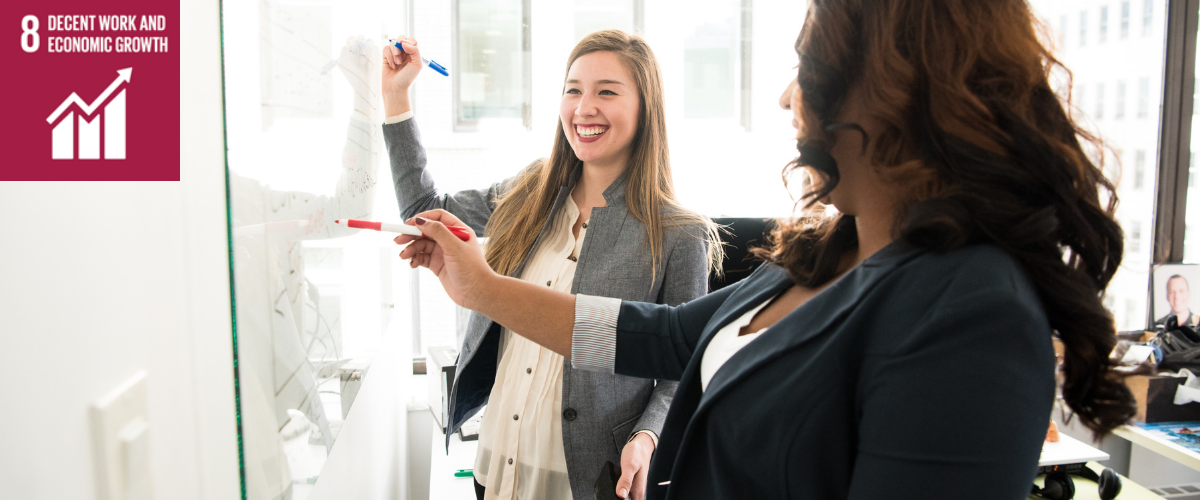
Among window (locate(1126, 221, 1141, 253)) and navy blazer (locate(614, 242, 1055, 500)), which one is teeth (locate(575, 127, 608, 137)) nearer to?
navy blazer (locate(614, 242, 1055, 500))

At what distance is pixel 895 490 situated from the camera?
0.51 meters

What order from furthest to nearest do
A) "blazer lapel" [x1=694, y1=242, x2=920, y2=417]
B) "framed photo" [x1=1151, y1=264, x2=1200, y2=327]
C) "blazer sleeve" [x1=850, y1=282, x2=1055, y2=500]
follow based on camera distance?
"framed photo" [x1=1151, y1=264, x2=1200, y2=327] < "blazer lapel" [x1=694, y1=242, x2=920, y2=417] < "blazer sleeve" [x1=850, y1=282, x2=1055, y2=500]

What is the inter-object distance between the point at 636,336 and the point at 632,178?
500 millimetres

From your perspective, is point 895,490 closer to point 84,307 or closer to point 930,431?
point 930,431

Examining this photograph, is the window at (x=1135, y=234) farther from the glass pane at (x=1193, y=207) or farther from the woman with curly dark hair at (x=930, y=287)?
the woman with curly dark hair at (x=930, y=287)

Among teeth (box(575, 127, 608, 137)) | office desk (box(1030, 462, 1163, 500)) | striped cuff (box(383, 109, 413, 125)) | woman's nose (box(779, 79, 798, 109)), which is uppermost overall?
striped cuff (box(383, 109, 413, 125))

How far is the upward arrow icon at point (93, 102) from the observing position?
41cm

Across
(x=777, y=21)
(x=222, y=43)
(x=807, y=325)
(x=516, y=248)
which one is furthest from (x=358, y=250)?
(x=777, y=21)

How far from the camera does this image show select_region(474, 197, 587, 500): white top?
1278 mm

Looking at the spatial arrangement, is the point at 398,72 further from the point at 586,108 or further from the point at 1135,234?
the point at 1135,234

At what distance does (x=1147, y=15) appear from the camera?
10.3 feet

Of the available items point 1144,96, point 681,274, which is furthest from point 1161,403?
point 681,274

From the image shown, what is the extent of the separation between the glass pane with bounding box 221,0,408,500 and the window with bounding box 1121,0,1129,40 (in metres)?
3.65

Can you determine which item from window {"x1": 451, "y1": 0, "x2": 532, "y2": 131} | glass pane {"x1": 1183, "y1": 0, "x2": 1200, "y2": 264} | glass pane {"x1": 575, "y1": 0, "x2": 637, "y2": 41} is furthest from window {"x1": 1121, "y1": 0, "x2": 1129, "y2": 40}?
window {"x1": 451, "y1": 0, "x2": 532, "y2": 131}
